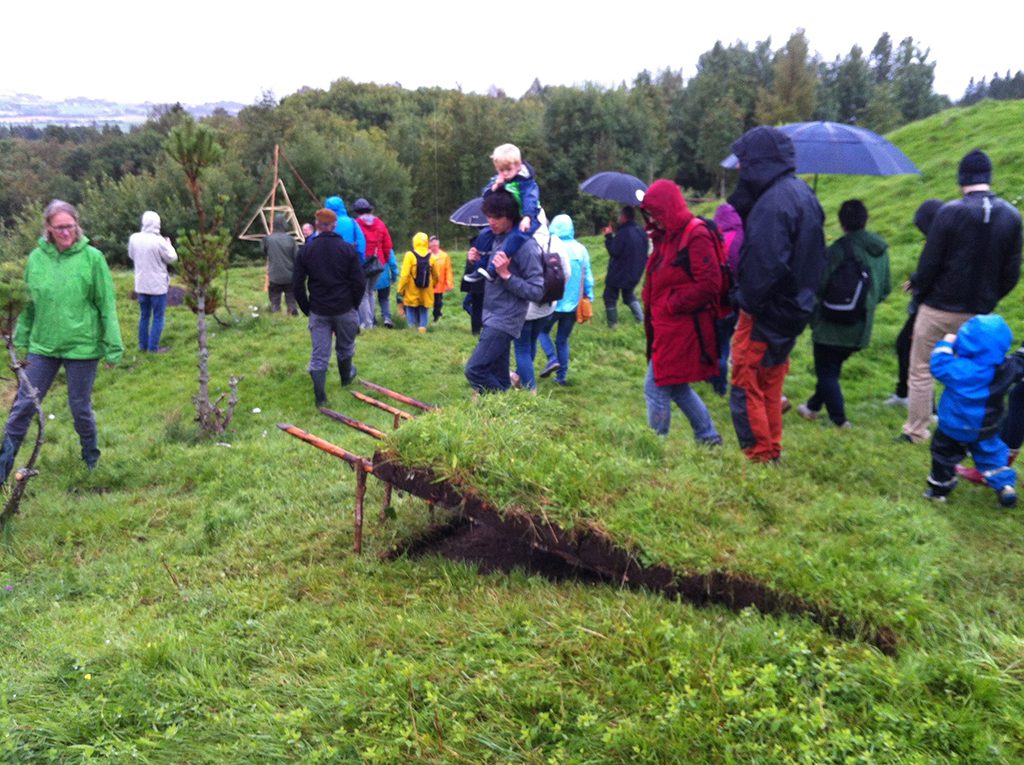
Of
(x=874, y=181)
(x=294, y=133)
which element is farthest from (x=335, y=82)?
(x=874, y=181)

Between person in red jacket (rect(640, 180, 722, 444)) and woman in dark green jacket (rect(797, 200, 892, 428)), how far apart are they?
2003 mm

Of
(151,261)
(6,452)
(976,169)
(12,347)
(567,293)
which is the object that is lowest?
(6,452)

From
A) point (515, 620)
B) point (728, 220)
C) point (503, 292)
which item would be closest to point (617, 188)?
point (728, 220)

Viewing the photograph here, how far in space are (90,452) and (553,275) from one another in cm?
442

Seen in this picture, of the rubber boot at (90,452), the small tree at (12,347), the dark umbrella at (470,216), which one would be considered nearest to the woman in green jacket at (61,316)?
the small tree at (12,347)

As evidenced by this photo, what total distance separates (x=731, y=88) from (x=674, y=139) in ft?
16.4

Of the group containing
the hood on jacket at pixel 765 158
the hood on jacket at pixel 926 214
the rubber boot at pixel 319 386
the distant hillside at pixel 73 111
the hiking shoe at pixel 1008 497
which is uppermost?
the distant hillside at pixel 73 111

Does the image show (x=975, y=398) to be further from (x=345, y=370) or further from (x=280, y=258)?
(x=280, y=258)

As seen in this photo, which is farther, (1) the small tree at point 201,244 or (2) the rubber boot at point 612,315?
(2) the rubber boot at point 612,315

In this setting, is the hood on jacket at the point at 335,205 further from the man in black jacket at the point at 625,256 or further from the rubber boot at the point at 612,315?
the rubber boot at the point at 612,315

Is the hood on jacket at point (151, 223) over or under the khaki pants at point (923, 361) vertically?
over

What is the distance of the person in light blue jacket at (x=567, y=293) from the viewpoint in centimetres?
788

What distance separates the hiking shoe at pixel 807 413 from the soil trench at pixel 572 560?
4.24 meters

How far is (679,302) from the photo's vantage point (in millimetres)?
4789
